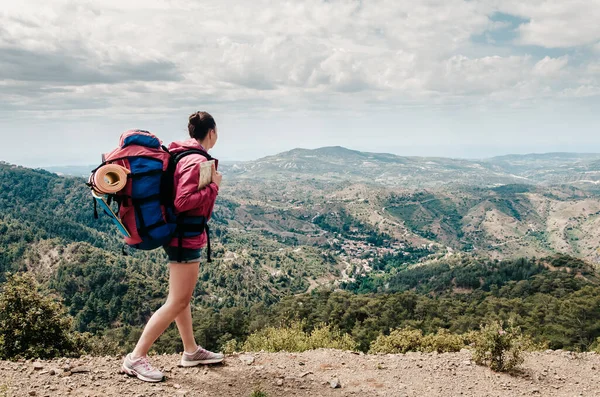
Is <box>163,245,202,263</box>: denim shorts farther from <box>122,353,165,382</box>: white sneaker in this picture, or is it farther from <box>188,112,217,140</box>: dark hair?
<box>122,353,165,382</box>: white sneaker

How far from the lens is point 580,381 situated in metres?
6.42

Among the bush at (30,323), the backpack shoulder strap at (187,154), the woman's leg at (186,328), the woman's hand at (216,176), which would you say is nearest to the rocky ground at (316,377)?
the woman's leg at (186,328)

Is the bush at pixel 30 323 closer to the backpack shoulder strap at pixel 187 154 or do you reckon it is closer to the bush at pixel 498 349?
the backpack shoulder strap at pixel 187 154

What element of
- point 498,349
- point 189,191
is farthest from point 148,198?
point 498,349

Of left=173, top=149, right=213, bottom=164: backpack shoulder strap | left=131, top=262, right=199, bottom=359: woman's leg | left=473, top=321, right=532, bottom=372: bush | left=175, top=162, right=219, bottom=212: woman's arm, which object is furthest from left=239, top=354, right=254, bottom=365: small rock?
left=473, top=321, right=532, bottom=372: bush

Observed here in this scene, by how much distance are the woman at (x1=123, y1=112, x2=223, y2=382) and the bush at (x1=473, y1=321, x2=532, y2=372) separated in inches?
199

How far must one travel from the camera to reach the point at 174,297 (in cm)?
479

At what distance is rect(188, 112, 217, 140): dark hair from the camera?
15.5 ft

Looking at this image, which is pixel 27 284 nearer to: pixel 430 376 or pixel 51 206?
pixel 430 376

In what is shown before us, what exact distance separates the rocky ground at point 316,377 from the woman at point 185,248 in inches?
11.3

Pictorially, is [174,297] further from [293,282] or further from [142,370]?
[293,282]

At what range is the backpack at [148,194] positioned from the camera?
4.10 m

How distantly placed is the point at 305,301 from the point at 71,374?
4757 centimetres

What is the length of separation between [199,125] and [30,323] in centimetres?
1125
